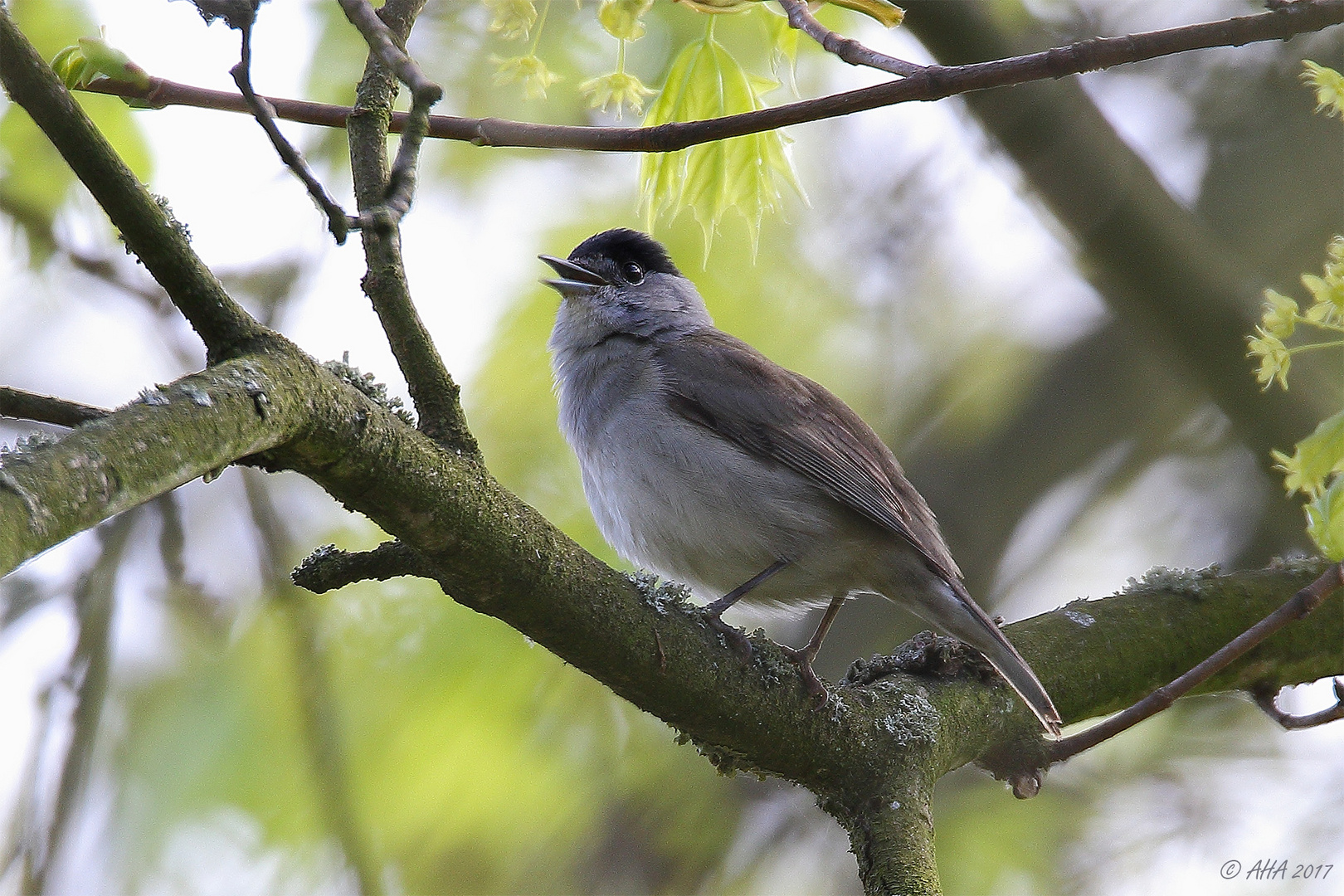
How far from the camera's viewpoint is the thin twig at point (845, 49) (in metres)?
2.43

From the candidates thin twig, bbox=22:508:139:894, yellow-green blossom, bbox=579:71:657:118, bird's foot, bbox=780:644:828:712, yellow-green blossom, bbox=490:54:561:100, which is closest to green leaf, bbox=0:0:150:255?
thin twig, bbox=22:508:139:894

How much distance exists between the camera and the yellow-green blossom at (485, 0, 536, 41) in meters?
2.88

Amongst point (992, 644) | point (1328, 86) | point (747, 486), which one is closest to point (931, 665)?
point (992, 644)

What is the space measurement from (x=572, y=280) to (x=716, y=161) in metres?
1.67

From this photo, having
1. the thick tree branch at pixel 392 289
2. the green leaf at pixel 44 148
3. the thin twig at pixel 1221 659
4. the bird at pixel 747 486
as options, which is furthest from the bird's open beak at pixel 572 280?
the thin twig at pixel 1221 659

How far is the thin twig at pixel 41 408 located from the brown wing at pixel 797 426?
255 cm

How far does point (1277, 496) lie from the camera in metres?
4.89

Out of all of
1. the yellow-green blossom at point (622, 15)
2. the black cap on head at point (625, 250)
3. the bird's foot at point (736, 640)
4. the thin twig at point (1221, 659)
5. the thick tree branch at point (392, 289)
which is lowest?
the thin twig at point (1221, 659)

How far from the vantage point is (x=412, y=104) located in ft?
6.61

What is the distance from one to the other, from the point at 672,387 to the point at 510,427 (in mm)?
1098

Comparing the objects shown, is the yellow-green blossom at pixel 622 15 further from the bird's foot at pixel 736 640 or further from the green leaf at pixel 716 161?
the bird's foot at pixel 736 640

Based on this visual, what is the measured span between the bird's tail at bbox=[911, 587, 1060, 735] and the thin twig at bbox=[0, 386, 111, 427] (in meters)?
2.66

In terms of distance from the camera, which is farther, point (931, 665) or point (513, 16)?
point (931, 665)

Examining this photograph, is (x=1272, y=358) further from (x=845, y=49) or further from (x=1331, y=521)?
(x=845, y=49)
